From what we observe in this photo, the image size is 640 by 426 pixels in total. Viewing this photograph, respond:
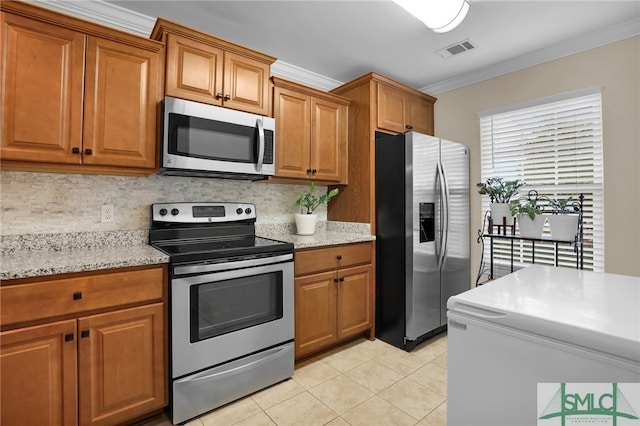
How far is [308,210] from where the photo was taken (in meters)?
2.93

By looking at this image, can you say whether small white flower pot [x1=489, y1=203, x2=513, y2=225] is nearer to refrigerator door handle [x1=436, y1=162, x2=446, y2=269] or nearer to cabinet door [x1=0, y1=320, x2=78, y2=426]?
refrigerator door handle [x1=436, y1=162, x2=446, y2=269]

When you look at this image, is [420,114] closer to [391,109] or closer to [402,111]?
[402,111]

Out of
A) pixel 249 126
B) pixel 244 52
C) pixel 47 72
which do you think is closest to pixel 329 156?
pixel 249 126

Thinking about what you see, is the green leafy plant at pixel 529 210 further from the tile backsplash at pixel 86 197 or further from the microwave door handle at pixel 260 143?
the tile backsplash at pixel 86 197

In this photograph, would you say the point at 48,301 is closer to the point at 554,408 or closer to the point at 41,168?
the point at 41,168

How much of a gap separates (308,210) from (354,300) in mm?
895

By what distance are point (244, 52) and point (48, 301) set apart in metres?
1.90

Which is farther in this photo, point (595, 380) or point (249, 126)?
point (249, 126)

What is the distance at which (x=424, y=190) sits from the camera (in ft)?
8.89

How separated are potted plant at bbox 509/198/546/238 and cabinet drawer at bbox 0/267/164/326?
7.98ft

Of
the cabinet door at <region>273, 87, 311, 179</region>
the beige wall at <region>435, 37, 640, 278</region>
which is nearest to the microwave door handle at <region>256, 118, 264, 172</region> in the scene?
the cabinet door at <region>273, 87, 311, 179</region>

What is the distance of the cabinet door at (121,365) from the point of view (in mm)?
1530

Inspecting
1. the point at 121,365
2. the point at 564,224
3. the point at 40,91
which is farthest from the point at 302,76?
the point at 121,365

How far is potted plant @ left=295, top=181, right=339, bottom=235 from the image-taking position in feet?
9.30
